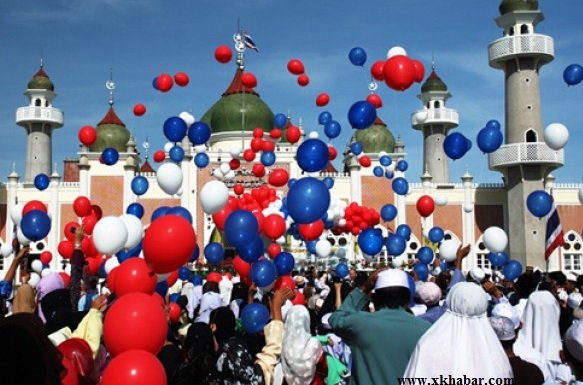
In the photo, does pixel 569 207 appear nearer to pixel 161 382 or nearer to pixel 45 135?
pixel 45 135

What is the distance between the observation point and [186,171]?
2934 centimetres

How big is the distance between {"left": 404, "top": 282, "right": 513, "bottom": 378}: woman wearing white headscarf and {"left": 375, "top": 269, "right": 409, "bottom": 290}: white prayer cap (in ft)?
1.66

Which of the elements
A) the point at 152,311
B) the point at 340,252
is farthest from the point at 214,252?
the point at 340,252

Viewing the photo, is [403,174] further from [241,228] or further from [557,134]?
[241,228]

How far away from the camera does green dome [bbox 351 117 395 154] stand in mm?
33094

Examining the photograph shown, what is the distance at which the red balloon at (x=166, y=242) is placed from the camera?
4980mm

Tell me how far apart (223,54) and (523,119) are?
1567 centimetres

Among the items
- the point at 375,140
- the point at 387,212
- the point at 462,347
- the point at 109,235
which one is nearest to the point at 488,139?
the point at 387,212

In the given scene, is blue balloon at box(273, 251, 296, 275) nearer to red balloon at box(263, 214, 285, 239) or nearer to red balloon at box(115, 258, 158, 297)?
red balloon at box(263, 214, 285, 239)

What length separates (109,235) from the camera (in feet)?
25.5

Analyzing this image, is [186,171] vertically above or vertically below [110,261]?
above

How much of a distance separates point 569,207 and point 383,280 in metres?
28.1

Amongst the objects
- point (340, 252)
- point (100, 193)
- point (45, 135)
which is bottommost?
point (340, 252)

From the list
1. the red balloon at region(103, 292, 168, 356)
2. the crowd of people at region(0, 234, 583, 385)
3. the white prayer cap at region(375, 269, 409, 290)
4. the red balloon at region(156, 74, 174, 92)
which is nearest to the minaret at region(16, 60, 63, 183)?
the red balloon at region(156, 74, 174, 92)
